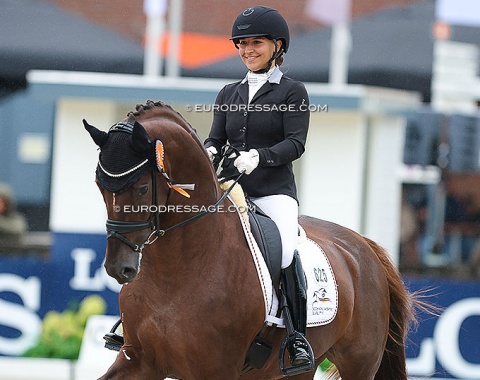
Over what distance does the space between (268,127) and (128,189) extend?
109 centimetres

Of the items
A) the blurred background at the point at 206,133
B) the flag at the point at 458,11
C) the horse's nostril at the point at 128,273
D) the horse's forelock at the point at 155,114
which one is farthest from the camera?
the flag at the point at 458,11

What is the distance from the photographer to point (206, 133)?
10.8 meters

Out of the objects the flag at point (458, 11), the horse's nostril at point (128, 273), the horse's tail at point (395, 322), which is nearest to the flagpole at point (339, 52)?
the flag at point (458, 11)

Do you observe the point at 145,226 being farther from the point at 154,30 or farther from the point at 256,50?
the point at 154,30

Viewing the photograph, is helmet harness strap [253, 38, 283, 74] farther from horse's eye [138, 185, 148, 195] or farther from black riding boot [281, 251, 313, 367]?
horse's eye [138, 185, 148, 195]

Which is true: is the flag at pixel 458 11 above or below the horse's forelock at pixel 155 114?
above

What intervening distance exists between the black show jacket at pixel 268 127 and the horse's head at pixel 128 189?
2.59ft

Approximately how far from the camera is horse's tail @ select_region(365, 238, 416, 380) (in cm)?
Result: 593

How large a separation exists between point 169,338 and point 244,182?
103 cm

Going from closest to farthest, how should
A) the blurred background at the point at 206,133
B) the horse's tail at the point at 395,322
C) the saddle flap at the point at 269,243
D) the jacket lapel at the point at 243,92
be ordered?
the saddle flap at the point at 269,243, the jacket lapel at the point at 243,92, the horse's tail at the point at 395,322, the blurred background at the point at 206,133

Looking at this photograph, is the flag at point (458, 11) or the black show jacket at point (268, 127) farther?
the flag at point (458, 11)

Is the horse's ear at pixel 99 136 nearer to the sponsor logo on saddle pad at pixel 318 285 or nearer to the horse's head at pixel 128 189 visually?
the horse's head at pixel 128 189

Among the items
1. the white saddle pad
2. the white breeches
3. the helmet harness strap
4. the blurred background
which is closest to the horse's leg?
the white breeches

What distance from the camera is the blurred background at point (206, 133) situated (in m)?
9.06
